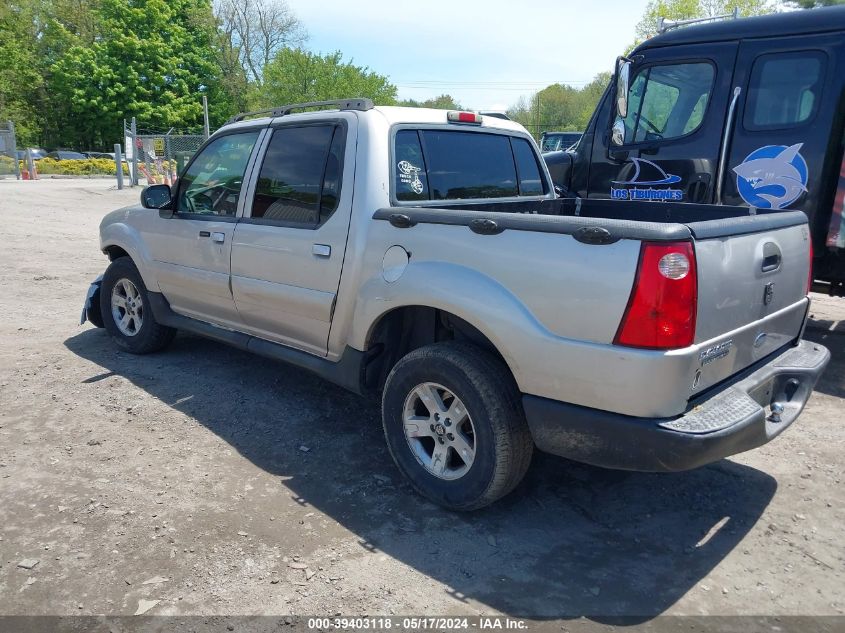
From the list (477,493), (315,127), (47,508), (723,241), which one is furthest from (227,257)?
(723,241)

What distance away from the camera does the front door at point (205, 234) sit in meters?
4.55

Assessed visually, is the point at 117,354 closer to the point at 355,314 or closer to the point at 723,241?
the point at 355,314

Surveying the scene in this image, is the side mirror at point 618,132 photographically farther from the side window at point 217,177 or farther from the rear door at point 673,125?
the side window at point 217,177

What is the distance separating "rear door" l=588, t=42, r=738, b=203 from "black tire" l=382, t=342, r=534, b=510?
3.76 m

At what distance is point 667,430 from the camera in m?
2.59

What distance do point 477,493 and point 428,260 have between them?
1143 millimetres

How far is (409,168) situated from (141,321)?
3.01 metres

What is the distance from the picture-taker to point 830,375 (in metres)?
5.33

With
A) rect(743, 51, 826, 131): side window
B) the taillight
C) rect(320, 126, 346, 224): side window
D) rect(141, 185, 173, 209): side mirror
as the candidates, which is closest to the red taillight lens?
rect(320, 126, 346, 224): side window

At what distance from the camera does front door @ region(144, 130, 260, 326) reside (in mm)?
4547

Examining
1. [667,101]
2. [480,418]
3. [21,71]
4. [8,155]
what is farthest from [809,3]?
[21,71]

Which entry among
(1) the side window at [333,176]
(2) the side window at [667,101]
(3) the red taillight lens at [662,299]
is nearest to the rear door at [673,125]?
(2) the side window at [667,101]

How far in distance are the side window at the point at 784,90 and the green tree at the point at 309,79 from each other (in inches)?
1419

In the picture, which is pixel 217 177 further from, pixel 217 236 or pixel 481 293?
pixel 481 293
